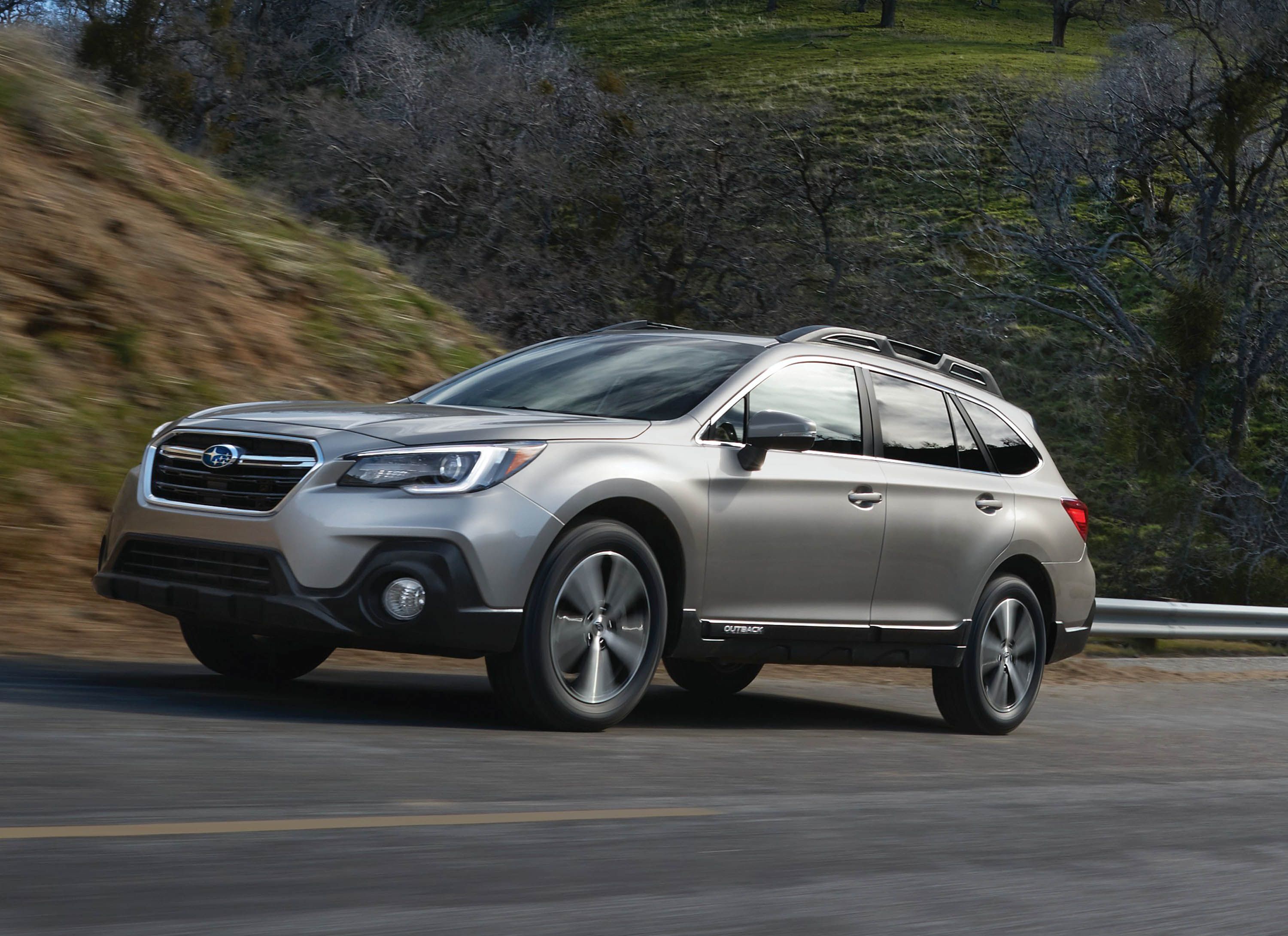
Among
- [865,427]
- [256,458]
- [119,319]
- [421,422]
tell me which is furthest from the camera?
[119,319]

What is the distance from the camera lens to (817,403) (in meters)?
7.71

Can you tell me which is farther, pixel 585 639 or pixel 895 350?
pixel 895 350

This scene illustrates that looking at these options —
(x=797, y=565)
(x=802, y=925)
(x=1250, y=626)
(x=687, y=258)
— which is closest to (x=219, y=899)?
(x=802, y=925)

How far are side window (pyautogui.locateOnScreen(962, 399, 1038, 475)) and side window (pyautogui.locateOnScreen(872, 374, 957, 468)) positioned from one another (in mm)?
325

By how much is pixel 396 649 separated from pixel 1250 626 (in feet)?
39.2

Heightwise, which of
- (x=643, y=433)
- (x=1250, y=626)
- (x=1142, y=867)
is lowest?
(x=1250, y=626)

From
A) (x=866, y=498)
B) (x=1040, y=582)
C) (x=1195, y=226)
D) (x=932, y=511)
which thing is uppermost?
(x=1195, y=226)

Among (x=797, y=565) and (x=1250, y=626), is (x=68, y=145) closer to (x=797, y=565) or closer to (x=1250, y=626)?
(x=797, y=565)

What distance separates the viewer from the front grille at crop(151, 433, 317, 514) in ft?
20.3

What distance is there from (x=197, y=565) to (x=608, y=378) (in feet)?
7.02

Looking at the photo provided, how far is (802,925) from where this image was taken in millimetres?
4004

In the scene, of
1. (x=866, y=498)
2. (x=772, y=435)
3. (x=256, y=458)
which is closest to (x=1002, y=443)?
(x=866, y=498)

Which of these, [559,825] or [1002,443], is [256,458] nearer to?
[559,825]

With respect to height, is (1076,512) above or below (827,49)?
below
